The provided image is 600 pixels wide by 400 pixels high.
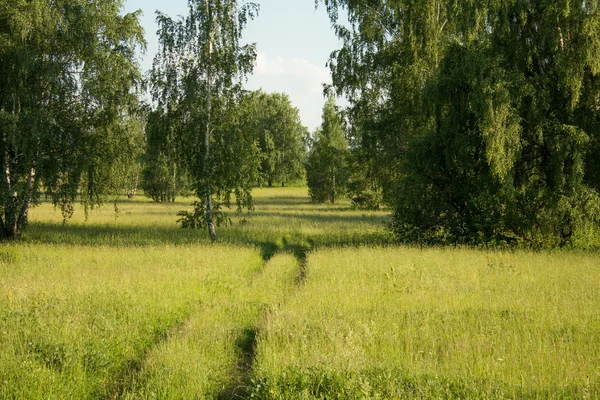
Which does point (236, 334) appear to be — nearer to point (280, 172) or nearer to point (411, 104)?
point (411, 104)

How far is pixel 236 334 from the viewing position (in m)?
8.05

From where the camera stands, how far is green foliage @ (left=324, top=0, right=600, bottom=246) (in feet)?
53.1

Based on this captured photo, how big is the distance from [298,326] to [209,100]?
1399 centimetres

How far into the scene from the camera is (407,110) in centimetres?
2297

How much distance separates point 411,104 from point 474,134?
17.7ft

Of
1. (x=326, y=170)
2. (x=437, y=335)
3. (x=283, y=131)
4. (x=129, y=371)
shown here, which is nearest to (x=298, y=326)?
(x=437, y=335)

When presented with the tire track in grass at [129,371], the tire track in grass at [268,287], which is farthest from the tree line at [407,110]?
the tire track in grass at [129,371]

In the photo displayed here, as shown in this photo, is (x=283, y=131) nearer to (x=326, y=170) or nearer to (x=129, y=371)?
(x=326, y=170)

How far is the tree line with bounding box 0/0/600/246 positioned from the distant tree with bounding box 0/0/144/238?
0.18ft

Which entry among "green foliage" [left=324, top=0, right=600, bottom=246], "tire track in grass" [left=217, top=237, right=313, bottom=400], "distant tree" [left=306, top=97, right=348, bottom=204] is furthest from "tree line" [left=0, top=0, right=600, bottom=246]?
"distant tree" [left=306, top=97, right=348, bottom=204]

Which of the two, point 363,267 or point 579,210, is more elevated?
point 579,210

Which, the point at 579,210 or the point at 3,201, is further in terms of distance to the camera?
the point at 3,201

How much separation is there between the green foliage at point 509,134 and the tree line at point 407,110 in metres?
0.05

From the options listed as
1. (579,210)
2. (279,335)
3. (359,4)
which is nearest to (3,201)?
(279,335)
